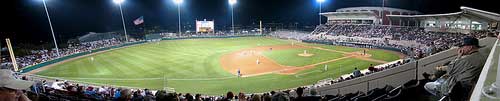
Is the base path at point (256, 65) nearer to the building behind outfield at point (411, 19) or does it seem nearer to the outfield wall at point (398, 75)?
the building behind outfield at point (411, 19)

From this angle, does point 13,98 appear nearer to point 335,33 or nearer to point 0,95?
point 0,95

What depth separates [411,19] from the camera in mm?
47938

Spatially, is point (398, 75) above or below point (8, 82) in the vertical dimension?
below

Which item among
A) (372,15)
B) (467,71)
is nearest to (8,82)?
(467,71)

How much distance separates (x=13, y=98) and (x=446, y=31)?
45.0m

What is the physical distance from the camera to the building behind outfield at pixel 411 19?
116 ft

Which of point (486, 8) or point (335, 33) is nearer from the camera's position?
point (486, 8)

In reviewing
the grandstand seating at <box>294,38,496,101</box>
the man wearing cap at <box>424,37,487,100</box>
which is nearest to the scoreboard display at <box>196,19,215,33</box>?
the grandstand seating at <box>294,38,496,101</box>

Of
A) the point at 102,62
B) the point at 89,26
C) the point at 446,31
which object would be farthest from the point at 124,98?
the point at 89,26

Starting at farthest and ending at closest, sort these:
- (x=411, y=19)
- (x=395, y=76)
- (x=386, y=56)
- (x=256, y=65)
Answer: (x=411, y=19) < (x=386, y=56) < (x=256, y=65) < (x=395, y=76)

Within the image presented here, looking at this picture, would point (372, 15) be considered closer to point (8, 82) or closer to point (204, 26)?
point (204, 26)

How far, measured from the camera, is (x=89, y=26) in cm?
6688

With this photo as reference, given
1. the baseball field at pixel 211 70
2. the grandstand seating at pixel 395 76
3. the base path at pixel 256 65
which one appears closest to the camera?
the grandstand seating at pixel 395 76

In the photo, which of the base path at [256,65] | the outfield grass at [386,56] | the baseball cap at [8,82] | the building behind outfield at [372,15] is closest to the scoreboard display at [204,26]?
the building behind outfield at [372,15]
